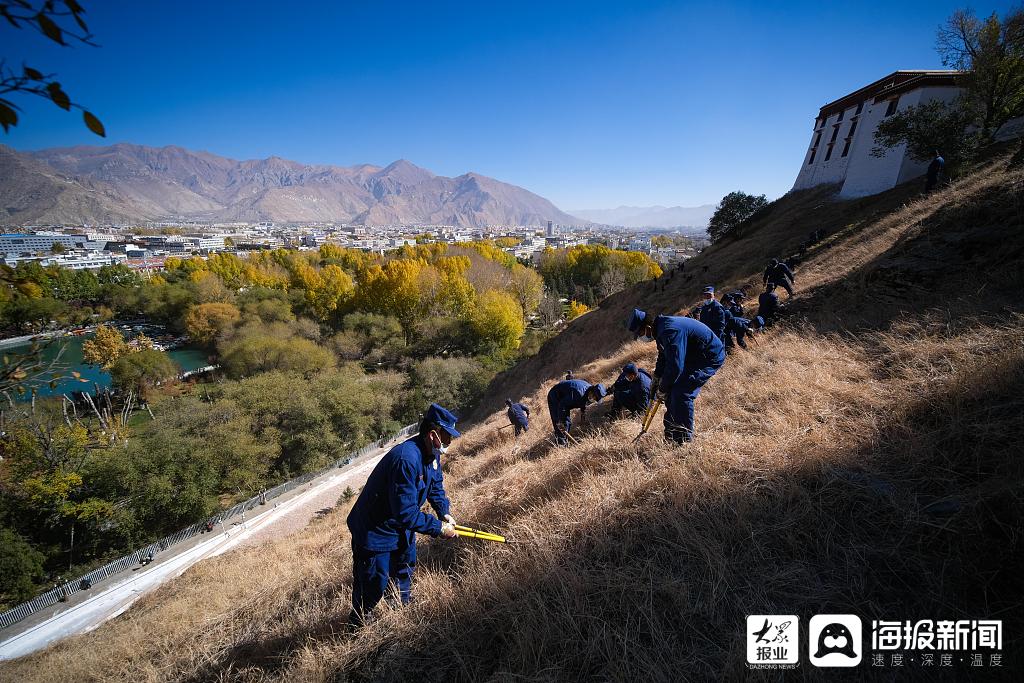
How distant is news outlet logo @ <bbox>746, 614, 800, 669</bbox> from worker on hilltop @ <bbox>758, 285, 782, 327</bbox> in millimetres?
7637

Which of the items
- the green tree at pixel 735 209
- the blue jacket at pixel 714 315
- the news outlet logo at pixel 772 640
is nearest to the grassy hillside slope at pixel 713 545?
the news outlet logo at pixel 772 640

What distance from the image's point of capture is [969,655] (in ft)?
5.91

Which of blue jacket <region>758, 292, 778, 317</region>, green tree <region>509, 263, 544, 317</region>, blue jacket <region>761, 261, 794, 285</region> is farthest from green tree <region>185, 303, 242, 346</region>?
blue jacket <region>761, 261, 794, 285</region>

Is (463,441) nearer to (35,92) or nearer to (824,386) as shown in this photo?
(824,386)

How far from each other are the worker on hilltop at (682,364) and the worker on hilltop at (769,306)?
17.5 feet

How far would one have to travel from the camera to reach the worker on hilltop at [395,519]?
9.84ft

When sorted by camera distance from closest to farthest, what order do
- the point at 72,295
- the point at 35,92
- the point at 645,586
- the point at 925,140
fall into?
the point at 35,92 → the point at 645,586 → the point at 925,140 → the point at 72,295

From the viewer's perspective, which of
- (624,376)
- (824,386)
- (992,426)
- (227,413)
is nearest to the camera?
(992,426)

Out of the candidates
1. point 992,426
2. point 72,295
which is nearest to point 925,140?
point 992,426

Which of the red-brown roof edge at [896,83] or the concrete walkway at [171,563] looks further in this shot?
the red-brown roof edge at [896,83]

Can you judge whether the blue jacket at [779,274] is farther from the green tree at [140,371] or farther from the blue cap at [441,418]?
the green tree at [140,371]

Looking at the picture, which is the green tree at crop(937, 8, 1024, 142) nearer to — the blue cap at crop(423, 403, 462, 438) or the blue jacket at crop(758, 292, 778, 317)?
the blue jacket at crop(758, 292, 778, 317)

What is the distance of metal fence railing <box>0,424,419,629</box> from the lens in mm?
9844

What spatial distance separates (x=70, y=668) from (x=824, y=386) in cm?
902
